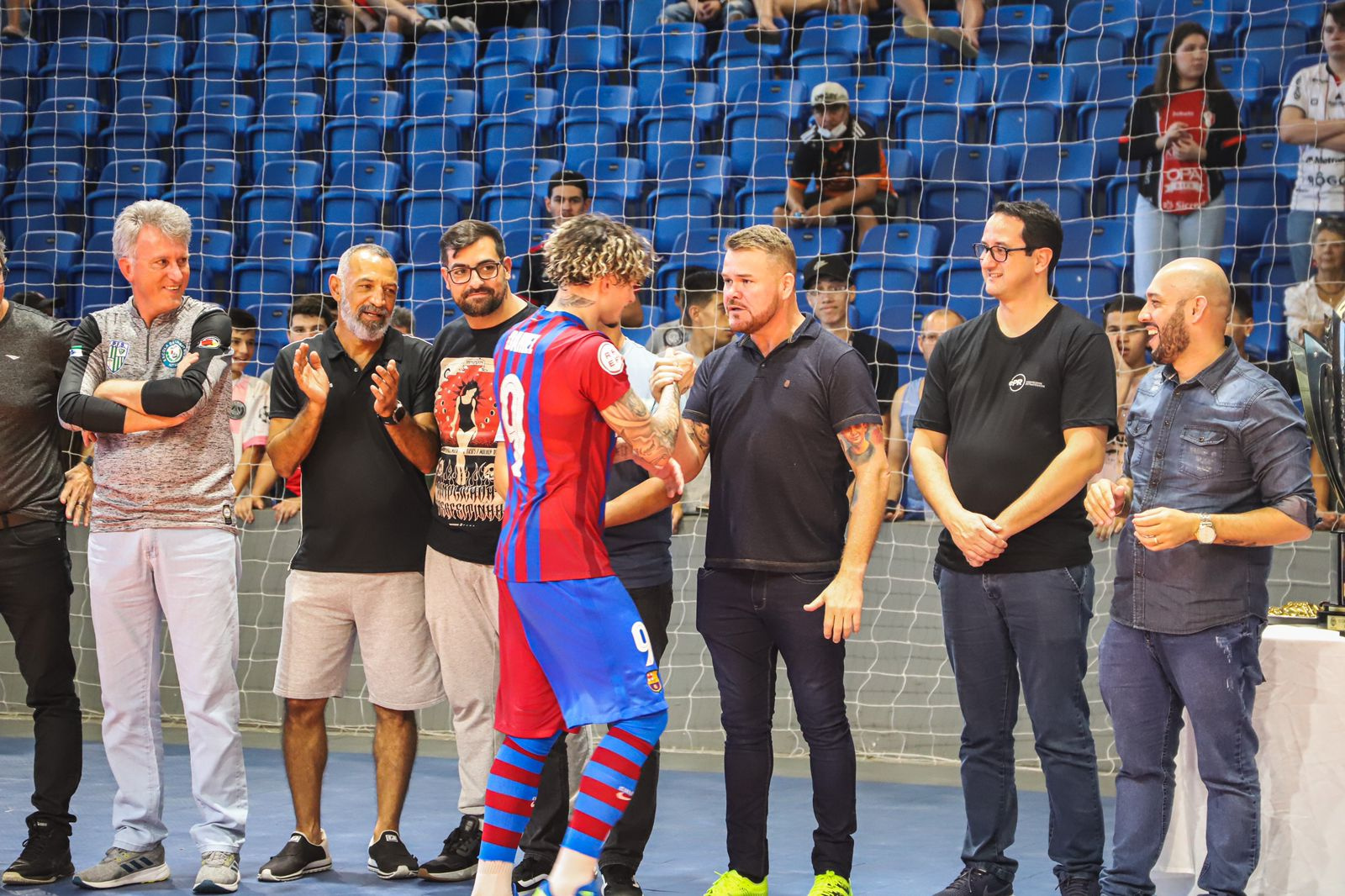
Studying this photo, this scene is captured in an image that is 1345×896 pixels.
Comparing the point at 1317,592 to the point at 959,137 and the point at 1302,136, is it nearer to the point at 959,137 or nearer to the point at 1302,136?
the point at 1302,136

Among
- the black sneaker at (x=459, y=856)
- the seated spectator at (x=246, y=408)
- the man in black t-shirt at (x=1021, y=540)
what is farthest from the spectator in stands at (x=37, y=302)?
the man in black t-shirt at (x=1021, y=540)

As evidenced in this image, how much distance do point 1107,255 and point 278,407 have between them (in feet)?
15.8

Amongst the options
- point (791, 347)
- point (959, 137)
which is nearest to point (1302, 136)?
point (959, 137)

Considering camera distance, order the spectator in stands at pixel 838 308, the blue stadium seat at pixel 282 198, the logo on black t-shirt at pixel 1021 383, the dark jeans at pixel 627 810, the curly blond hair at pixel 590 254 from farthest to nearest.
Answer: the blue stadium seat at pixel 282 198 < the spectator in stands at pixel 838 308 < the dark jeans at pixel 627 810 < the logo on black t-shirt at pixel 1021 383 < the curly blond hair at pixel 590 254

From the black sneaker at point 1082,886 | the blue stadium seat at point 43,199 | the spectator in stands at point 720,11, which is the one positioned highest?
the spectator in stands at point 720,11

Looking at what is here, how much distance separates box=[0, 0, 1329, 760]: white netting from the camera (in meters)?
7.39

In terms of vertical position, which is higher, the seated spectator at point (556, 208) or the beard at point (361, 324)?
the seated spectator at point (556, 208)

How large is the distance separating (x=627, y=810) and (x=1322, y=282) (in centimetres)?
472

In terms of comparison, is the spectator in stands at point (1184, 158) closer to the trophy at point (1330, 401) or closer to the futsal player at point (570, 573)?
the trophy at point (1330, 401)

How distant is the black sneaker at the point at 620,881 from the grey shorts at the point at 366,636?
2.95 feet

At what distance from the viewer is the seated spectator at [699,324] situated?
7336 millimetres

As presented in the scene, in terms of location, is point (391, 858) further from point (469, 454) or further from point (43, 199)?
point (43, 199)

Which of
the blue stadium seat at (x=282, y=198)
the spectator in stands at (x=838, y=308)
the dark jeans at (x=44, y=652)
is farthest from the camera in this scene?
the blue stadium seat at (x=282, y=198)

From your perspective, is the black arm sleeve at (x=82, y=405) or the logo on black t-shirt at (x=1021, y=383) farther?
the black arm sleeve at (x=82, y=405)
